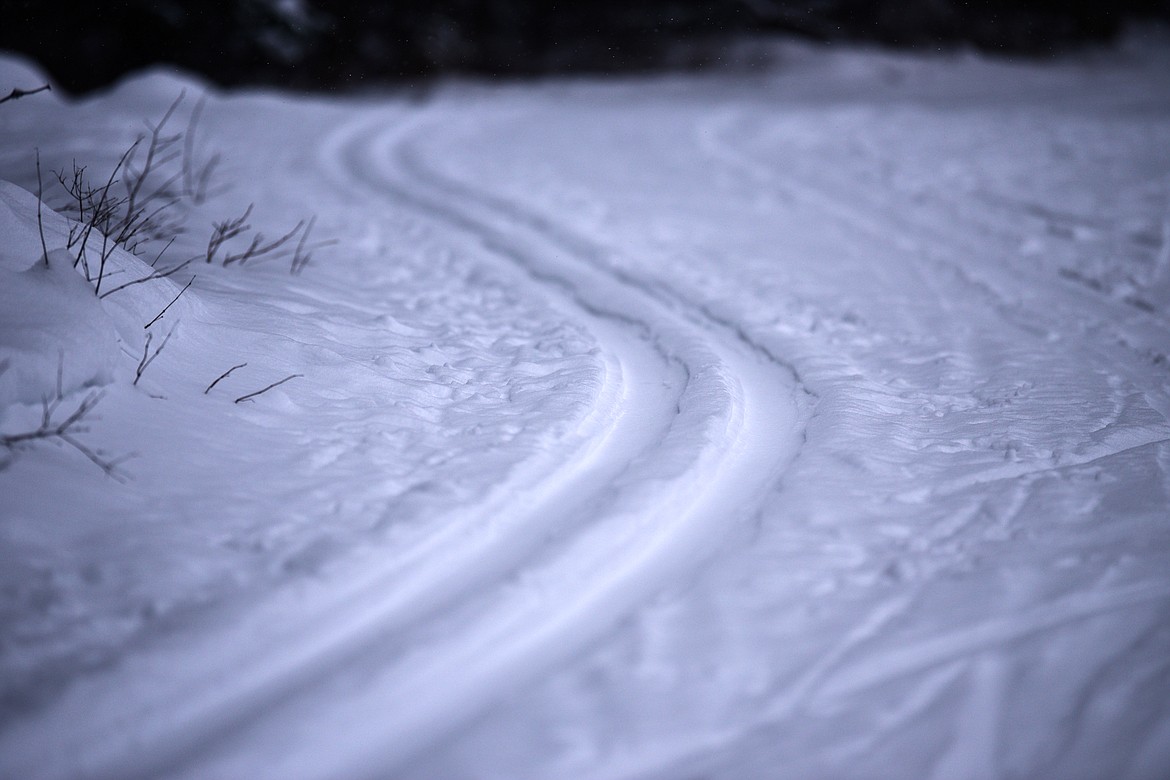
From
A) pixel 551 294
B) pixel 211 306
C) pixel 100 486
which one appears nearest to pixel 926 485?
pixel 551 294

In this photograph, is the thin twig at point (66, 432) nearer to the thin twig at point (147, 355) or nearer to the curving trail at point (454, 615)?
the thin twig at point (147, 355)

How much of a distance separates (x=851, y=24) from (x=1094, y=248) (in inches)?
380

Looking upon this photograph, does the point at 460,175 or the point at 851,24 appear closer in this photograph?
the point at 460,175

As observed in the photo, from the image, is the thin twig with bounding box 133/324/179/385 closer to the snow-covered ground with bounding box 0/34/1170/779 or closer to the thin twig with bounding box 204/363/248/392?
the snow-covered ground with bounding box 0/34/1170/779

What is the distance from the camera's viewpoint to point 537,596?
2244mm

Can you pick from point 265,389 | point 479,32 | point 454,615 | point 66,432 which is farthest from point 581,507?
point 479,32

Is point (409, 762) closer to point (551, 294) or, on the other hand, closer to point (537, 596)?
point (537, 596)

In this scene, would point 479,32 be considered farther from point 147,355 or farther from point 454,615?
point 454,615

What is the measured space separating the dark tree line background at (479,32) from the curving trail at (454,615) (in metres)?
11.1

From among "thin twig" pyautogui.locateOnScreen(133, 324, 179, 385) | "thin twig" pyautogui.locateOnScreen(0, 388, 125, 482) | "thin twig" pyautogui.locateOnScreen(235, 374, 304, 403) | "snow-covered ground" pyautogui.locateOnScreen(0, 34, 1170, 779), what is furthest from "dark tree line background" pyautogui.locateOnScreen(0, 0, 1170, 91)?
"thin twig" pyautogui.locateOnScreen(0, 388, 125, 482)

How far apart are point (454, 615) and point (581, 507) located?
24.6 inches

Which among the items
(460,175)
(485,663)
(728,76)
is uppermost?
(728,76)

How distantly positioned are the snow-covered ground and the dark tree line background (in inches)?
291

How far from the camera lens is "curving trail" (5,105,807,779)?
1.79 meters
